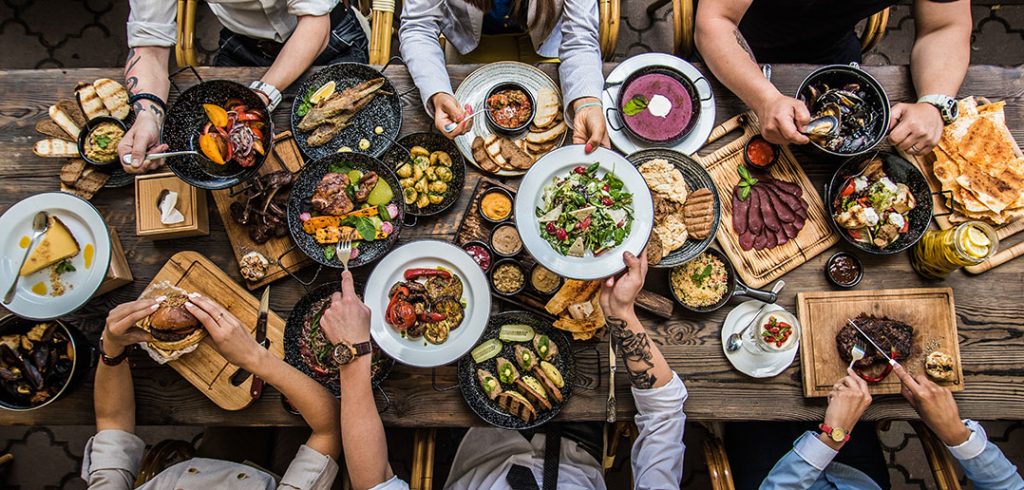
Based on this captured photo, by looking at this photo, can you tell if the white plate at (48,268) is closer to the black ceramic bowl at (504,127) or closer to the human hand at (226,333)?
the human hand at (226,333)

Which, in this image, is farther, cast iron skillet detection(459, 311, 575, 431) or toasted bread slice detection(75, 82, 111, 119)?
toasted bread slice detection(75, 82, 111, 119)

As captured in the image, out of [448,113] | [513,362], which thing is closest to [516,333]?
[513,362]

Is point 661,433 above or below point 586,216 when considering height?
below

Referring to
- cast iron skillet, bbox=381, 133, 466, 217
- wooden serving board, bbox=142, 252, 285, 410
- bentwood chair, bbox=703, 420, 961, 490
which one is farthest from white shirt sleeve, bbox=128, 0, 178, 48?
bentwood chair, bbox=703, 420, 961, 490

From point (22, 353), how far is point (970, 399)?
3.88 metres

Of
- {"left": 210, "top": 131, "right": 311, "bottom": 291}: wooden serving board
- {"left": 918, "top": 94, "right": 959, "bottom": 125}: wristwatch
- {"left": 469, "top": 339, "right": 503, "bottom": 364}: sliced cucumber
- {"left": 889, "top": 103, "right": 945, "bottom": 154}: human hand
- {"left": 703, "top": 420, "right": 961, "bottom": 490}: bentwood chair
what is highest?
{"left": 918, "top": 94, "right": 959, "bottom": 125}: wristwatch

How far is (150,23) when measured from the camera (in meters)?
2.45

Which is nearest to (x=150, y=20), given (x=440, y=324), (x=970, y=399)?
(x=440, y=324)

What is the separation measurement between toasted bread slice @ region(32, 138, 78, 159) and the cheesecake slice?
371 mm

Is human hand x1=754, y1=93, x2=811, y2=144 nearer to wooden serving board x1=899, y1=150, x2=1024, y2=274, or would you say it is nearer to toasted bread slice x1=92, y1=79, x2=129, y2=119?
wooden serving board x1=899, y1=150, x2=1024, y2=274

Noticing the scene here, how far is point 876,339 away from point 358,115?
2.39 metres

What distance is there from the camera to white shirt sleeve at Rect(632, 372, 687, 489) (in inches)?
86.5

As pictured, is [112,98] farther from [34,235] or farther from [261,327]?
[261,327]

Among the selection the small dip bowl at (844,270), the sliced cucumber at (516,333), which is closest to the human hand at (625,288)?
the sliced cucumber at (516,333)
